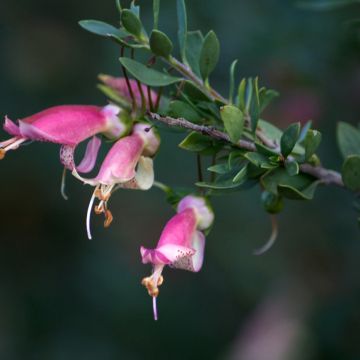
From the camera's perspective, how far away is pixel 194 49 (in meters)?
1.30

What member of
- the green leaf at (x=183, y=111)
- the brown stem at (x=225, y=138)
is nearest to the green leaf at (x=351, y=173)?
the brown stem at (x=225, y=138)

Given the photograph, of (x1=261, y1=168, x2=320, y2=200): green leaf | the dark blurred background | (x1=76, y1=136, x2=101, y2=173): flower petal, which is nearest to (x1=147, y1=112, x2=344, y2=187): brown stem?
(x1=261, y1=168, x2=320, y2=200): green leaf

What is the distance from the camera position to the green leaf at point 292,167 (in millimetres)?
1119

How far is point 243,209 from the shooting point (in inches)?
129

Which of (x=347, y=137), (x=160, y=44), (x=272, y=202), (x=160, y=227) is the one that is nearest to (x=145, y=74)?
(x=160, y=44)

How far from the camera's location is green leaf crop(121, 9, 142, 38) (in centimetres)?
110

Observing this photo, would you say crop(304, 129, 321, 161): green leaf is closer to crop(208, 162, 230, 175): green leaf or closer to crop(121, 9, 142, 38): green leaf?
crop(208, 162, 230, 175): green leaf

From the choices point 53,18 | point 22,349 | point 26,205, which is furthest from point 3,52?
point 22,349

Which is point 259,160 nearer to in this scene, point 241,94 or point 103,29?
point 241,94

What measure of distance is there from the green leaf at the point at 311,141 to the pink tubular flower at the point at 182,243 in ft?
0.69

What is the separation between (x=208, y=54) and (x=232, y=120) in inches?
7.0

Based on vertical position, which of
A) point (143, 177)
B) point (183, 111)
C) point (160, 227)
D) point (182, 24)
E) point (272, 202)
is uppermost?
point (182, 24)

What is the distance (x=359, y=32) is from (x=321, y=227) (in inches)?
50.6

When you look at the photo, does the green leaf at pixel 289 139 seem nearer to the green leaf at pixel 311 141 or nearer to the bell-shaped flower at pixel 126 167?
the green leaf at pixel 311 141
